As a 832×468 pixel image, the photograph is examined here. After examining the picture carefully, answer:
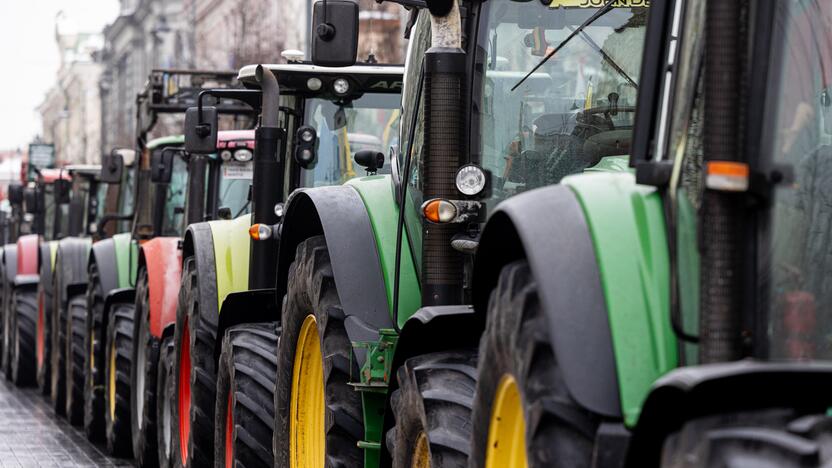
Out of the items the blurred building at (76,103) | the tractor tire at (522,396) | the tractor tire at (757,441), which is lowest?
the blurred building at (76,103)

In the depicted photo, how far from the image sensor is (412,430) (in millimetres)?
5652

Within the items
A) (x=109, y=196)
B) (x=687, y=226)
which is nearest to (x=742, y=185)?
(x=687, y=226)

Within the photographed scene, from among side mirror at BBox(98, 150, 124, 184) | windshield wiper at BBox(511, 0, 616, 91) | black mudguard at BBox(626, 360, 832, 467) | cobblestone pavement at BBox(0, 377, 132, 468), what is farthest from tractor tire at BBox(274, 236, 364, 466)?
side mirror at BBox(98, 150, 124, 184)

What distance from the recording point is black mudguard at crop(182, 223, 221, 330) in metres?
9.72

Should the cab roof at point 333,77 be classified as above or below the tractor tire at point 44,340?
above

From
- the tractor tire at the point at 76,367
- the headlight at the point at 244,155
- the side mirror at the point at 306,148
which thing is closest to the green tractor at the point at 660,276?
the side mirror at the point at 306,148

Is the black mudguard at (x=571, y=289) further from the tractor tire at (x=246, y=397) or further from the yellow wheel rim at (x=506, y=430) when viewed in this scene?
the tractor tire at (x=246, y=397)

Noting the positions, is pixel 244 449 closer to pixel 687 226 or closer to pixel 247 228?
pixel 247 228

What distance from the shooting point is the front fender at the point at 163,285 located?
1166 centimetres

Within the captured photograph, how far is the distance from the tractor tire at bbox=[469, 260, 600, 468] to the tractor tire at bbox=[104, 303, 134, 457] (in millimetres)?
8660

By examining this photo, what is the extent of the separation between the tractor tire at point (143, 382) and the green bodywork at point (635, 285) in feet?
25.8

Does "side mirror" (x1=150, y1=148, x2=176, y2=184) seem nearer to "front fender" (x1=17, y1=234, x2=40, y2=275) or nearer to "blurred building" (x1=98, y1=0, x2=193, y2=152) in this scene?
"front fender" (x1=17, y1=234, x2=40, y2=275)

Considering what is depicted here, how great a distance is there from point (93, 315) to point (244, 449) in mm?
6736

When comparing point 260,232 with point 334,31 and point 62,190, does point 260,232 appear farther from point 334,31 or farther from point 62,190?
point 62,190
